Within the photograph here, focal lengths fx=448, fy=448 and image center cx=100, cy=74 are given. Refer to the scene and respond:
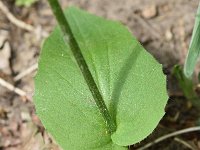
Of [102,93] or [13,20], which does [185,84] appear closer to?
[102,93]

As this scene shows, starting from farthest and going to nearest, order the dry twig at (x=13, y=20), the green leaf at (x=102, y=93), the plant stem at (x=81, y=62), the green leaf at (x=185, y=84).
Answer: the dry twig at (x=13, y=20) < the green leaf at (x=185, y=84) < the green leaf at (x=102, y=93) < the plant stem at (x=81, y=62)

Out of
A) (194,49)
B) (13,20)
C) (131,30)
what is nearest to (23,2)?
(13,20)

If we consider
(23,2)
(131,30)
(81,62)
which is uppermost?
(81,62)

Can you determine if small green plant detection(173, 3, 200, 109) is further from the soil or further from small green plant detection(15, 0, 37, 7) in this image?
small green plant detection(15, 0, 37, 7)

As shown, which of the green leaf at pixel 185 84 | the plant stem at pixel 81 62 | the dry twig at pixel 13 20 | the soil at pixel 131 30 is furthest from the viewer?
the dry twig at pixel 13 20

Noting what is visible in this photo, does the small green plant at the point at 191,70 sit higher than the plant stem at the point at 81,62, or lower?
lower

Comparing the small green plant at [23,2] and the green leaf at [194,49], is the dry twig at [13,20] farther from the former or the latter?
the green leaf at [194,49]

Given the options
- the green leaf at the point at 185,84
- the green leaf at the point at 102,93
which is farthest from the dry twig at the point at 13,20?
the green leaf at the point at 185,84

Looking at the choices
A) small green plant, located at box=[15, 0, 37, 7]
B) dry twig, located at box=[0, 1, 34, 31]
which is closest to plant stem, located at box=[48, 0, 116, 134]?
dry twig, located at box=[0, 1, 34, 31]
